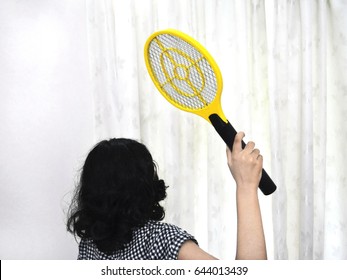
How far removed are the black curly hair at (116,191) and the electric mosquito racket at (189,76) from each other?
0.69 feet

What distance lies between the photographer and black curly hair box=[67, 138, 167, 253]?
1124 millimetres

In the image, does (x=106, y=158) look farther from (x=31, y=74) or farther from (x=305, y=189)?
(x=305, y=189)

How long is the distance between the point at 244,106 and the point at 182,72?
53 centimetres

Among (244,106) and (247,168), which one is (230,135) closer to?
(247,168)

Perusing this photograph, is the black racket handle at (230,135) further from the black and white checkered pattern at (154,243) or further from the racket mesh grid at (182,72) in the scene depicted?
the black and white checkered pattern at (154,243)

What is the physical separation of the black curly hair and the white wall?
66 cm

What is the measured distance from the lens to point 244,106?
1829 millimetres

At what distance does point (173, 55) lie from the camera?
1.35 meters

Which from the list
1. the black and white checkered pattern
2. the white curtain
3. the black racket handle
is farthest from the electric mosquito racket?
the white curtain

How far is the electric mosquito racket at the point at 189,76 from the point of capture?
4.07ft

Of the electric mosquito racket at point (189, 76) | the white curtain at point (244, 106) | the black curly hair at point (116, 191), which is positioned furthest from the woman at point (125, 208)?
the white curtain at point (244, 106)

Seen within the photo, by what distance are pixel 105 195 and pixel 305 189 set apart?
975 millimetres

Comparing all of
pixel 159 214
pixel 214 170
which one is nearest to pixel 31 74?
pixel 214 170
